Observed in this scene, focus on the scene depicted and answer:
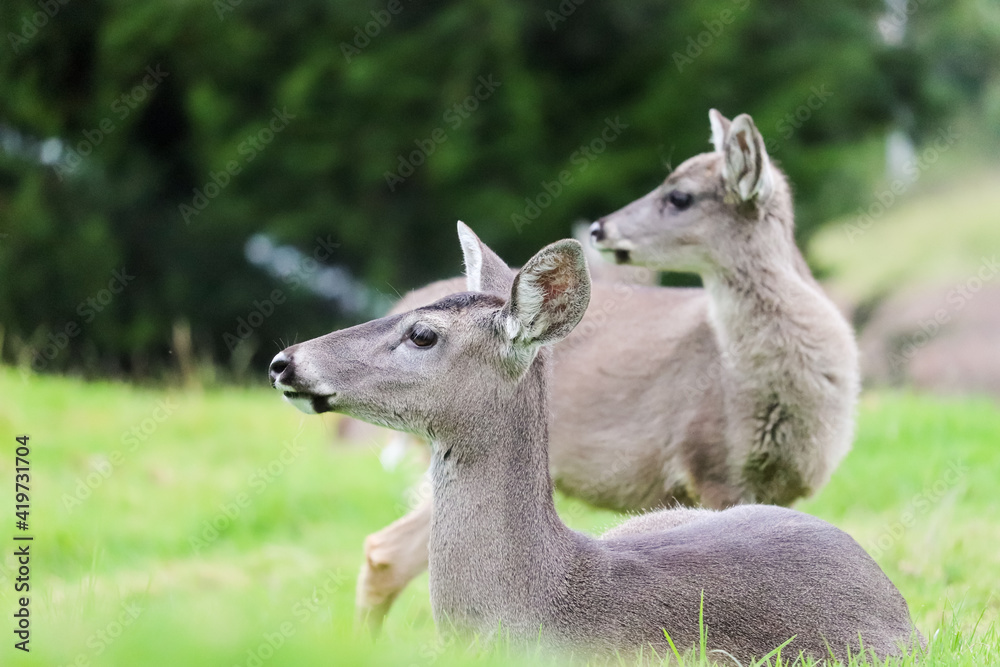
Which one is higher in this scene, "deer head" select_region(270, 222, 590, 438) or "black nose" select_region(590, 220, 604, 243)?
"black nose" select_region(590, 220, 604, 243)

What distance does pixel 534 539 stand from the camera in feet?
11.3

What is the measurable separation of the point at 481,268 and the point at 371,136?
9.38m

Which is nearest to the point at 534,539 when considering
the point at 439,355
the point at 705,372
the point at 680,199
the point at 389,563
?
the point at 439,355

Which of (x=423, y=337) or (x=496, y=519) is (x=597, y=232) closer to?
(x=423, y=337)

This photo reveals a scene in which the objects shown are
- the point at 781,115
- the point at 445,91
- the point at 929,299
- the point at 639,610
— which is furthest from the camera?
the point at 929,299

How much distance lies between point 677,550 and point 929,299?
1318cm

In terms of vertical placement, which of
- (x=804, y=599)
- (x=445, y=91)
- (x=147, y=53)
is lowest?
(x=804, y=599)

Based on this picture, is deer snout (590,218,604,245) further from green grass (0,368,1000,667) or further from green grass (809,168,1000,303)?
green grass (809,168,1000,303)

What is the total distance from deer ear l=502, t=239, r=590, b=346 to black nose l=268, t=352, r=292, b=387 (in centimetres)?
63

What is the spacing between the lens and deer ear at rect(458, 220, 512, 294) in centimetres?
394

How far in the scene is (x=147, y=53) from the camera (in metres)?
13.7

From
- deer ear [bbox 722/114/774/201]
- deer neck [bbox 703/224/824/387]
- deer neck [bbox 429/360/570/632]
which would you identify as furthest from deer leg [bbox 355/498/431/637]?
deer ear [bbox 722/114/774/201]

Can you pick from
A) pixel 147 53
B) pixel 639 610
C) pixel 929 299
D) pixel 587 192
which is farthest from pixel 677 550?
pixel 929 299

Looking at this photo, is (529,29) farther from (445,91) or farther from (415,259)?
(415,259)
